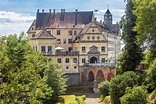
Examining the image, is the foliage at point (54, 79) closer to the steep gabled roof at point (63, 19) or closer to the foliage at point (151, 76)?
the foliage at point (151, 76)

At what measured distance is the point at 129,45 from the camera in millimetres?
45844

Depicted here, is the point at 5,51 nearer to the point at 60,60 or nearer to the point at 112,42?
the point at 60,60

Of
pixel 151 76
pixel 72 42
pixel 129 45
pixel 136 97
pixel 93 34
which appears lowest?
pixel 136 97

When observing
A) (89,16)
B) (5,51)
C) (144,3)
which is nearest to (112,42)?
(89,16)

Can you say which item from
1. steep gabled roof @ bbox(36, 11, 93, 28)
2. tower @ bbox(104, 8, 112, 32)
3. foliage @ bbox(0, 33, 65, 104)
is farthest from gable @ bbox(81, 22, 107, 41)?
foliage @ bbox(0, 33, 65, 104)

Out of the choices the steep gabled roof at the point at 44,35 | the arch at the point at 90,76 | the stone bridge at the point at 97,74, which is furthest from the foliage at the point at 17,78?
the steep gabled roof at the point at 44,35

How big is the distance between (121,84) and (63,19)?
149 ft

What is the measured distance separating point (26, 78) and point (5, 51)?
279 cm

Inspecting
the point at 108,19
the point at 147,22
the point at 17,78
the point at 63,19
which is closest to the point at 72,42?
the point at 63,19

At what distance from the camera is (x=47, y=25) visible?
262ft

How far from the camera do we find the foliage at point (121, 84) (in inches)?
1445

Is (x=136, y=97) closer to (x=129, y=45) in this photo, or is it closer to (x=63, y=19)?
(x=129, y=45)

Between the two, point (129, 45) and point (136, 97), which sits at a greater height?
point (129, 45)

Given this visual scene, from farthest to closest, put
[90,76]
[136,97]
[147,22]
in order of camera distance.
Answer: [90,76]
[147,22]
[136,97]
